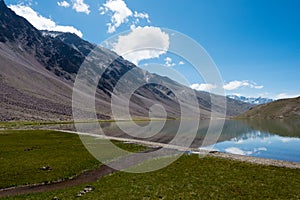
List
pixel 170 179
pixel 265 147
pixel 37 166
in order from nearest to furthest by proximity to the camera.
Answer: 1. pixel 170 179
2. pixel 37 166
3. pixel 265 147

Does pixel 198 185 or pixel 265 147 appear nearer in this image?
pixel 198 185

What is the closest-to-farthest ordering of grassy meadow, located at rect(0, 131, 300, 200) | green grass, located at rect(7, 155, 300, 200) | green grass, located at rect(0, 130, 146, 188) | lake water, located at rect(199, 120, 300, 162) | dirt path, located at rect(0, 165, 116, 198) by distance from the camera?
1. green grass, located at rect(7, 155, 300, 200)
2. grassy meadow, located at rect(0, 131, 300, 200)
3. dirt path, located at rect(0, 165, 116, 198)
4. green grass, located at rect(0, 130, 146, 188)
5. lake water, located at rect(199, 120, 300, 162)

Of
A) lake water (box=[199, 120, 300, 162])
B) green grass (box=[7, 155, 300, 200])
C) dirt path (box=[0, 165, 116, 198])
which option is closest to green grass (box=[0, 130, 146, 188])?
dirt path (box=[0, 165, 116, 198])

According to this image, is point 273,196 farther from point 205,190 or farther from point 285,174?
point 285,174

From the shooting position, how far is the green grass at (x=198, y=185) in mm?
23078

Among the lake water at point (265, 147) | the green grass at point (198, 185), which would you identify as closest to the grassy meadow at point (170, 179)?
the green grass at point (198, 185)

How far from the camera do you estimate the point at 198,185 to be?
26172mm

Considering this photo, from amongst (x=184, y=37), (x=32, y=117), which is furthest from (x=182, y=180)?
(x=32, y=117)

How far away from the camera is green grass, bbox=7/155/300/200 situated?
75.7ft

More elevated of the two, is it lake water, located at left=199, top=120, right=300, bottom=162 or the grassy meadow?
lake water, located at left=199, top=120, right=300, bottom=162

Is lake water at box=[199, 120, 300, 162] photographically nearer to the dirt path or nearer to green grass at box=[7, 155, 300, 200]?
green grass at box=[7, 155, 300, 200]

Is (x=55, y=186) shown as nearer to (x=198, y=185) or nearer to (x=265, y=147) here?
(x=198, y=185)

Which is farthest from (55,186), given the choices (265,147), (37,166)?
(265,147)

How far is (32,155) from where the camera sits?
139 feet
